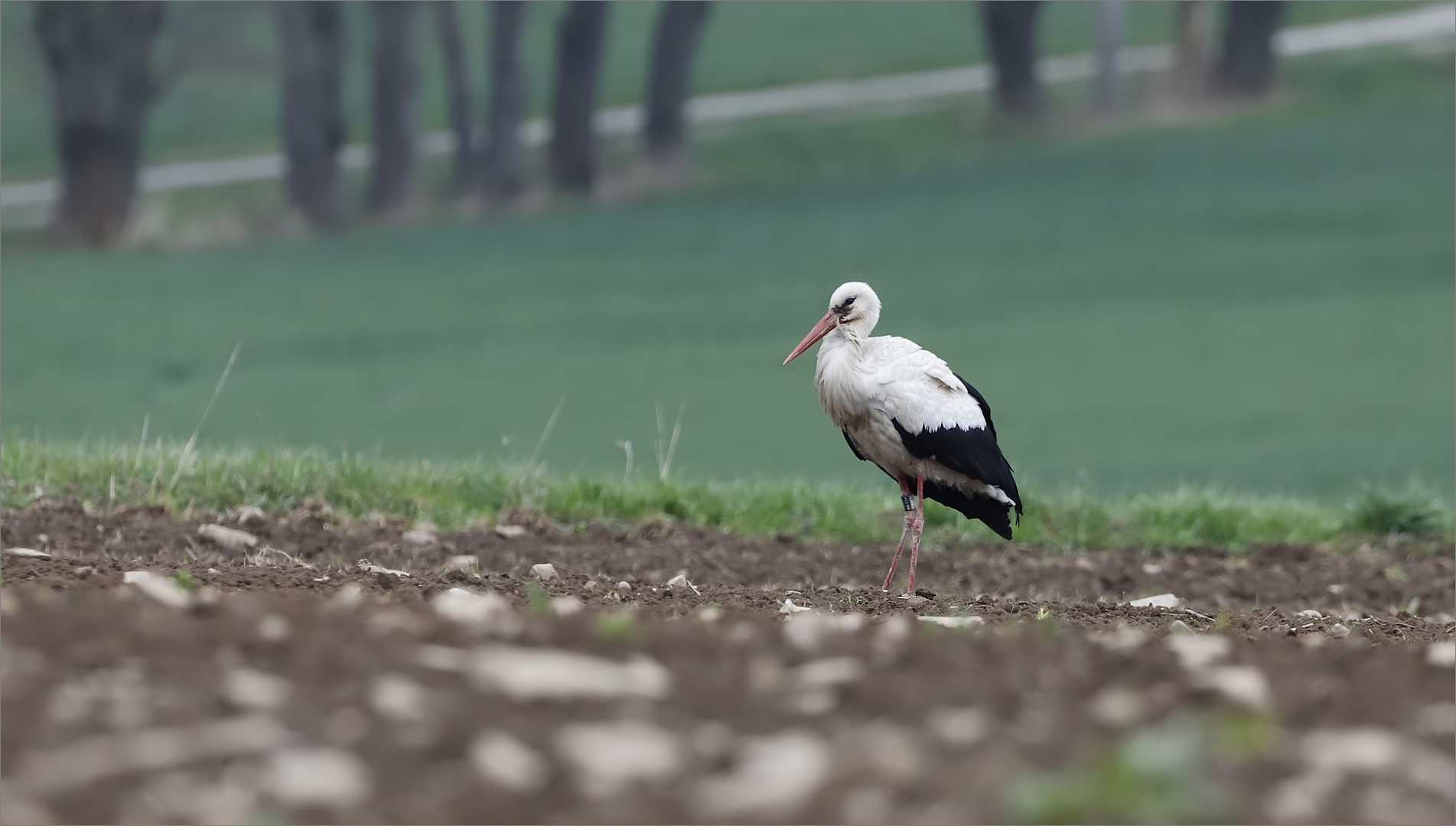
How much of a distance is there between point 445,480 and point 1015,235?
56.9 ft

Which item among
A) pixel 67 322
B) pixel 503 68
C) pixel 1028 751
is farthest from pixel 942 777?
pixel 503 68

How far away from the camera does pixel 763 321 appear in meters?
21.2

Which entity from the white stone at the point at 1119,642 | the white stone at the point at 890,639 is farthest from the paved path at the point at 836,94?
the white stone at the point at 1119,642

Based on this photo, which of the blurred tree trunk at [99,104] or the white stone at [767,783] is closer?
the white stone at [767,783]

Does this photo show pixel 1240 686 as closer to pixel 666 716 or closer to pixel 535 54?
pixel 666 716

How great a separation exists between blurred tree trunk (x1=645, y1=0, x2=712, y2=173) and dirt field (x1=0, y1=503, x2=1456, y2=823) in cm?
2756

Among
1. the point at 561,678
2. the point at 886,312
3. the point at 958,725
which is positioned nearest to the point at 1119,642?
the point at 958,725

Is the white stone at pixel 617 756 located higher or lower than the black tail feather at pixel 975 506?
higher

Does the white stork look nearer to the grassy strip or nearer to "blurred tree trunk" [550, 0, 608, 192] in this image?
the grassy strip

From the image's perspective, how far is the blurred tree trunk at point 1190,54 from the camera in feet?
104

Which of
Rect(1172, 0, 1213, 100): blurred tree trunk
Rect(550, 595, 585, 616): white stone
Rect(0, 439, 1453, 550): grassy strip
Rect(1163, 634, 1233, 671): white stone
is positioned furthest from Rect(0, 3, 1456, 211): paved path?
Rect(1163, 634, 1233, 671): white stone

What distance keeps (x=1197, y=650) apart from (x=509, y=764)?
1.90 meters

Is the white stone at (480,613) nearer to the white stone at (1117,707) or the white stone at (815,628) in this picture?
the white stone at (815,628)

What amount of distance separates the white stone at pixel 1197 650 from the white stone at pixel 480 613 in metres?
1.62
